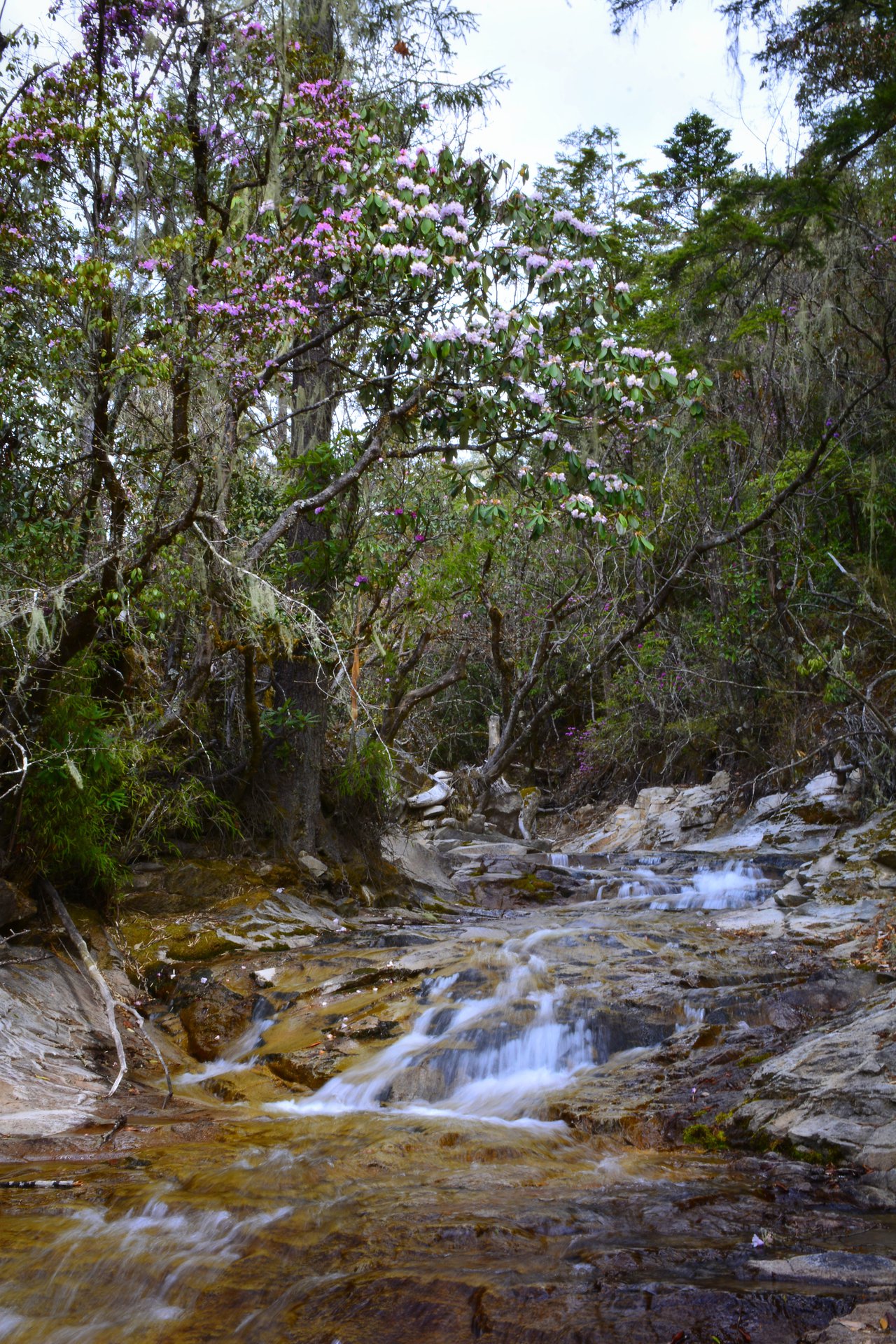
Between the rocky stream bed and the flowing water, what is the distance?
0.02m

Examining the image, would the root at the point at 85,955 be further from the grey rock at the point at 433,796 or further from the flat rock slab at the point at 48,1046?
the grey rock at the point at 433,796

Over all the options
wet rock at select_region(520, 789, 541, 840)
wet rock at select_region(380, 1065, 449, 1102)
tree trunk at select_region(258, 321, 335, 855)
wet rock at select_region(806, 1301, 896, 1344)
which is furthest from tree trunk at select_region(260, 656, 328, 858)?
wet rock at select_region(520, 789, 541, 840)

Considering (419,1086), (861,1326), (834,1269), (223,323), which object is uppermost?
(223,323)

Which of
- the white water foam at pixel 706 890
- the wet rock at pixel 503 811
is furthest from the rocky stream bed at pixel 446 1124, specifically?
the wet rock at pixel 503 811

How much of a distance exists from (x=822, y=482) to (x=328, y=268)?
8.25 m

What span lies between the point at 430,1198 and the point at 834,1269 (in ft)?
4.85

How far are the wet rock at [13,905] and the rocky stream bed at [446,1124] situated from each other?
0.05 metres

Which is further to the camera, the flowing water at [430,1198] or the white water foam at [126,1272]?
the white water foam at [126,1272]

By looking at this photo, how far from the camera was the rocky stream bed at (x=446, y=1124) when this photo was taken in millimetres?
2781

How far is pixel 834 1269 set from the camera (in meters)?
2.71

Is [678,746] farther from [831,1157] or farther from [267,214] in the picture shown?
[831,1157]

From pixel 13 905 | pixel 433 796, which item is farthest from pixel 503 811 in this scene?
pixel 13 905

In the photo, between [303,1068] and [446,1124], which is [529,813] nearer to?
[303,1068]

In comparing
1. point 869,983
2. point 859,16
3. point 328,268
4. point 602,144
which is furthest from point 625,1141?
point 602,144
